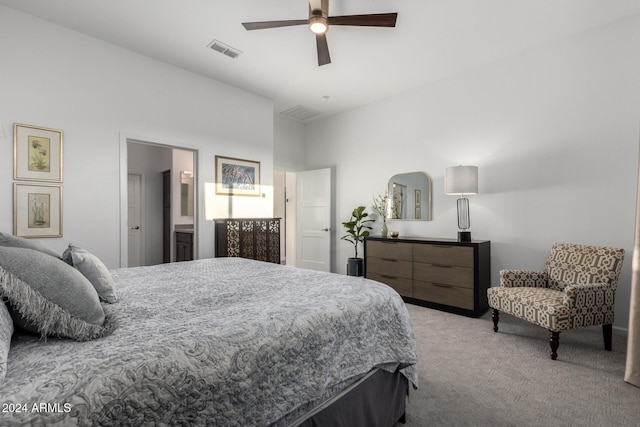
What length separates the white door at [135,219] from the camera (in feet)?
18.1

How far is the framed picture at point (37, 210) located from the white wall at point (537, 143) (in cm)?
407

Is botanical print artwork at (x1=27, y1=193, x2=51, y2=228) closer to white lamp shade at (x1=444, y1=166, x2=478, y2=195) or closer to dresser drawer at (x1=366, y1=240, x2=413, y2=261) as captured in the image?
dresser drawer at (x1=366, y1=240, x2=413, y2=261)

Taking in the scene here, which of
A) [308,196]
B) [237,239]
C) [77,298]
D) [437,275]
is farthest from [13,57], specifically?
[437,275]

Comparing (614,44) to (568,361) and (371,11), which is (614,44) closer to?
(371,11)

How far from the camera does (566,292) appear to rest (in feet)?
7.96

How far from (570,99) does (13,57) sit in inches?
212

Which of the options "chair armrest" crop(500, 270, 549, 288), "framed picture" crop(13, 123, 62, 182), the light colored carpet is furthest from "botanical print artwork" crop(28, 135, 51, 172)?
"chair armrest" crop(500, 270, 549, 288)

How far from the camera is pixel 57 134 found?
2.94 m

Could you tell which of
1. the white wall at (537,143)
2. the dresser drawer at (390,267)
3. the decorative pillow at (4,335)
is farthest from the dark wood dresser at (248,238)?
the decorative pillow at (4,335)

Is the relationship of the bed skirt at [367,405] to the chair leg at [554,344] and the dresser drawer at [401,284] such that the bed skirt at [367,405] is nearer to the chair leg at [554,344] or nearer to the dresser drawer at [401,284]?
the chair leg at [554,344]

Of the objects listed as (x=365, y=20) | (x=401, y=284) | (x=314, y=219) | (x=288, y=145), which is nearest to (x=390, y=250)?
(x=401, y=284)

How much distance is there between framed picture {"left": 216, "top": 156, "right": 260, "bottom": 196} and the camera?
4.26m

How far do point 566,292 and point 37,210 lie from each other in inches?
182

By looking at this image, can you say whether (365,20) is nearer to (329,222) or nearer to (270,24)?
(270,24)
